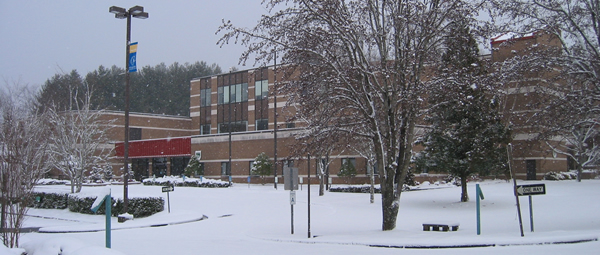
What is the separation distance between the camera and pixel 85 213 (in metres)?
26.8

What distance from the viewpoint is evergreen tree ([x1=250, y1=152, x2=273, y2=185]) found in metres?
51.0

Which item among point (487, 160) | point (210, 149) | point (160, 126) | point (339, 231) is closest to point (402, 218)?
point (339, 231)

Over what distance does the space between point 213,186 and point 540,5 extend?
111ft

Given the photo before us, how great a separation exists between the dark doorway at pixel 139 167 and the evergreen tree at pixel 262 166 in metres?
19.4

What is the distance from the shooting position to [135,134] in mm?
69375

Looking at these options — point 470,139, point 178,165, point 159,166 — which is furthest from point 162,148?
point 470,139

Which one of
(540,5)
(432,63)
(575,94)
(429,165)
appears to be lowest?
(429,165)

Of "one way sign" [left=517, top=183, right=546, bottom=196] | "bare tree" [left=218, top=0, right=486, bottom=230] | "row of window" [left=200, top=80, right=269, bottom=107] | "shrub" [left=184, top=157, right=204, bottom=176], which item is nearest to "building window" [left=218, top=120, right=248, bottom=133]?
"row of window" [left=200, top=80, right=269, bottom=107]

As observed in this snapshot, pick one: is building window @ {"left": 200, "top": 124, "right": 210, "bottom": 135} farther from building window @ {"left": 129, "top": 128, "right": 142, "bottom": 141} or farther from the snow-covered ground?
the snow-covered ground

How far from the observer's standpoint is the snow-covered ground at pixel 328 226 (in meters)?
12.5

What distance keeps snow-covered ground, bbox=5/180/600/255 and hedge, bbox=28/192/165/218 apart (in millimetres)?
539

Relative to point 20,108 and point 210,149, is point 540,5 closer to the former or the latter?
point 20,108

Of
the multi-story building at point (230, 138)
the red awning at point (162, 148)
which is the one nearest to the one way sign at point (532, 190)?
the multi-story building at point (230, 138)

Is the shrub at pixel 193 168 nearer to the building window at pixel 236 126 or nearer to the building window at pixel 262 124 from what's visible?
the building window at pixel 236 126
